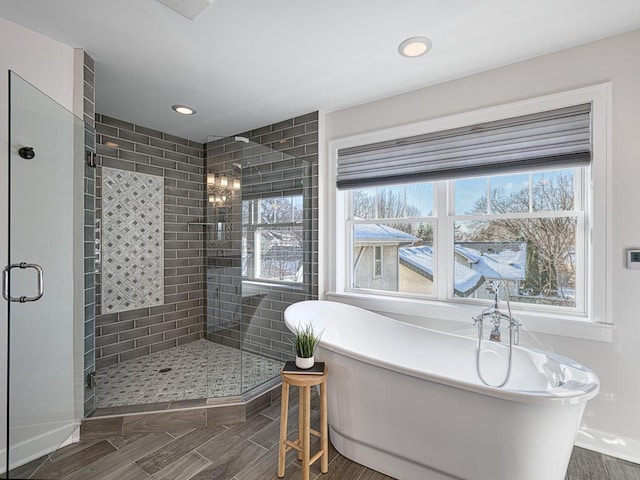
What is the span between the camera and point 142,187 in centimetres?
341

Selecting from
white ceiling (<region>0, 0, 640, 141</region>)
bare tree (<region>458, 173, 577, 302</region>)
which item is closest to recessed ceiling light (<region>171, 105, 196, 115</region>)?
white ceiling (<region>0, 0, 640, 141</region>)

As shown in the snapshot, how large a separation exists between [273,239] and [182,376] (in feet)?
4.88

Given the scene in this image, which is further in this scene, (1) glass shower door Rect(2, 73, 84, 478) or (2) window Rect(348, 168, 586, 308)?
(2) window Rect(348, 168, 586, 308)

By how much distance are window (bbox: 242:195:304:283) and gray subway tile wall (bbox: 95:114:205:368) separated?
4.87 ft

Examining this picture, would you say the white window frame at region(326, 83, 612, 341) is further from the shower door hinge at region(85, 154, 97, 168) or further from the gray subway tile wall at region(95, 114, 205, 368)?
the gray subway tile wall at region(95, 114, 205, 368)

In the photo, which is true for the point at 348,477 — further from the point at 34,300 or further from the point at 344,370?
the point at 34,300

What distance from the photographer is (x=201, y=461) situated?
1.87m

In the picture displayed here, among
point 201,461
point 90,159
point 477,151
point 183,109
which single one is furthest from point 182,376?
point 477,151

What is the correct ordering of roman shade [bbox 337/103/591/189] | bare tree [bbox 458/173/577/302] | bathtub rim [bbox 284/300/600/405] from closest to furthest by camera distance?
bathtub rim [bbox 284/300/600/405], roman shade [bbox 337/103/591/189], bare tree [bbox 458/173/577/302]

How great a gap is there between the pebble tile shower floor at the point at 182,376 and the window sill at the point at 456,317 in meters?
0.96

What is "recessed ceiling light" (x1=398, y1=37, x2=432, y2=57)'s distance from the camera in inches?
76.4

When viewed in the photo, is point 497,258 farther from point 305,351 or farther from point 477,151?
point 305,351

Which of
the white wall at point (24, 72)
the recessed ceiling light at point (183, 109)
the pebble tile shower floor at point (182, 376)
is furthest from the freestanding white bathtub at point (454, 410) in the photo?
the recessed ceiling light at point (183, 109)

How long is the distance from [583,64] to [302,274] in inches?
101
